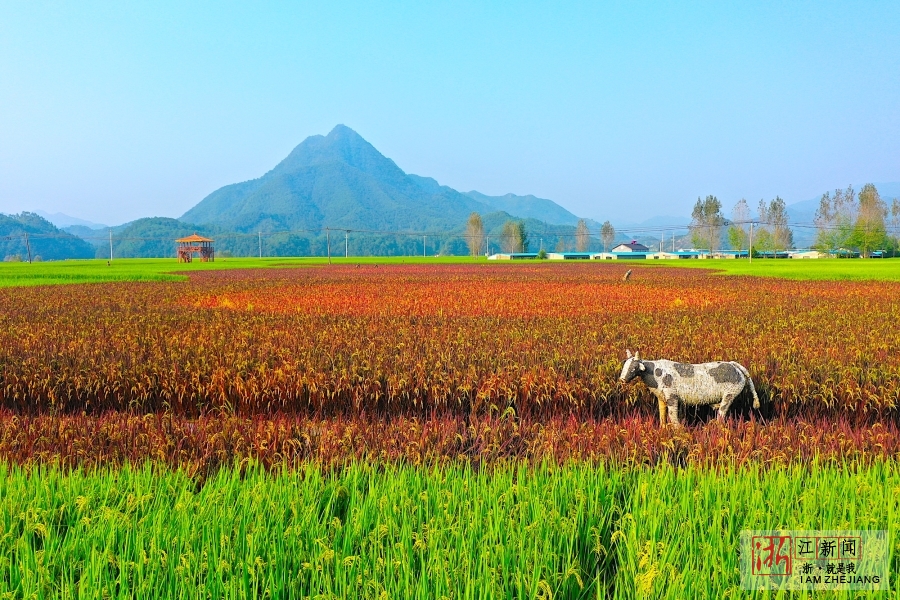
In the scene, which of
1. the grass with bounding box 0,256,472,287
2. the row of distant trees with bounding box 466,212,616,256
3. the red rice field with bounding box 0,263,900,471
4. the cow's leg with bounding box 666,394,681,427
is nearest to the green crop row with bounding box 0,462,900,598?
the red rice field with bounding box 0,263,900,471

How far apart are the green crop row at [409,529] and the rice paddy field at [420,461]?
2cm

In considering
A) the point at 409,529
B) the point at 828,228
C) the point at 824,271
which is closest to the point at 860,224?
the point at 828,228

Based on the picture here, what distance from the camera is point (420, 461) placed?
16.0 ft

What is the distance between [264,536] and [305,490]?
0.62 meters

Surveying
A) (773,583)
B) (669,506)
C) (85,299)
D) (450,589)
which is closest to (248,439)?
(450,589)

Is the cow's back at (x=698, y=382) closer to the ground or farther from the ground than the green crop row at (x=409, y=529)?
farther from the ground

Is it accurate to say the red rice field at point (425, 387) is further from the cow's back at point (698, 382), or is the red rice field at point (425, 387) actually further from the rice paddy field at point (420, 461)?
the cow's back at point (698, 382)

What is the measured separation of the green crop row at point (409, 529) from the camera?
112 inches

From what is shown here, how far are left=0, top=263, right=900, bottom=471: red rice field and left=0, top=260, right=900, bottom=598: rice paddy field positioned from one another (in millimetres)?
47

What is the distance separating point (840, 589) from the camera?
2795 millimetres

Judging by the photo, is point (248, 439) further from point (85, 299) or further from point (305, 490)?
point (85, 299)

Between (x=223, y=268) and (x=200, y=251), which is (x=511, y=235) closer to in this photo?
(x=200, y=251)

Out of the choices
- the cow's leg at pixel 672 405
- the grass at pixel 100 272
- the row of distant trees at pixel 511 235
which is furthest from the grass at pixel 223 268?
the row of distant trees at pixel 511 235

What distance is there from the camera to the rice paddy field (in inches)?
117
